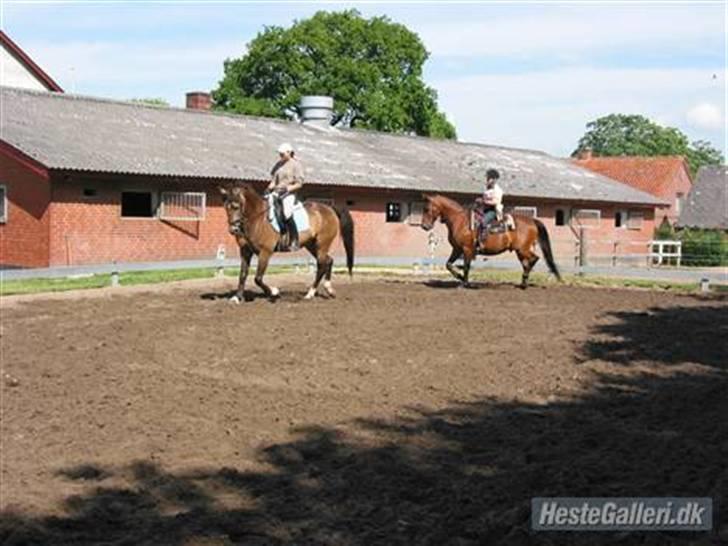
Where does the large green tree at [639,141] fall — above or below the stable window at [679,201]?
above

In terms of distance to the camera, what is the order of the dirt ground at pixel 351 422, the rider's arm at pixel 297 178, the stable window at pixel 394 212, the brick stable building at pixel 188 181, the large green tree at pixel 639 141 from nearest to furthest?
the dirt ground at pixel 351 422
the rider's arm at pixel 297 178
the brick stable building at pixel 188 181
the stable window at pixel 394 212
the large green tree at pixel 639 141

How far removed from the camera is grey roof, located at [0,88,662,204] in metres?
28.4

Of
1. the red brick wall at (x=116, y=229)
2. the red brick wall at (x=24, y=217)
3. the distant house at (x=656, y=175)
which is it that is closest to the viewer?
the red brick wall at (x=24, y=217)

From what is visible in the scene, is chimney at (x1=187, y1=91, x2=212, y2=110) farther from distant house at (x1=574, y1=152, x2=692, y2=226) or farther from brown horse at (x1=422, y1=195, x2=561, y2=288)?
distant house at (x1=574, y1=152, x2=692, y2=226)

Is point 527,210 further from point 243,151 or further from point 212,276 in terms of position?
point 212,276

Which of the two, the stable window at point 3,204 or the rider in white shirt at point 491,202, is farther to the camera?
the stable window at point 3,204

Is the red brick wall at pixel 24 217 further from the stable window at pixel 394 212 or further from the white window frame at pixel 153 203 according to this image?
the stable window at pixel 394 212

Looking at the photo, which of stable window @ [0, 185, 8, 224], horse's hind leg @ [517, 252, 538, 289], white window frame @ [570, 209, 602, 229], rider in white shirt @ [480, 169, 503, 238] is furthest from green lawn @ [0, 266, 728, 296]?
white window frame @ [570, 209, 602, 229]

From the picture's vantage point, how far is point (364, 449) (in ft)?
26.1

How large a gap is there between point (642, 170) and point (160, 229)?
161ft

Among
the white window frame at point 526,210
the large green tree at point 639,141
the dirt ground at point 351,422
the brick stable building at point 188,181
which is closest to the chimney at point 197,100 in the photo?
the brick stable building at point 188,181

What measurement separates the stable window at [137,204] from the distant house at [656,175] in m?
45.0

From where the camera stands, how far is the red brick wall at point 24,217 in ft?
86.9

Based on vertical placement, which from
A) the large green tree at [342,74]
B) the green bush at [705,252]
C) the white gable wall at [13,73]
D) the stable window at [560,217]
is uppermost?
the large green tree at [342,74]
